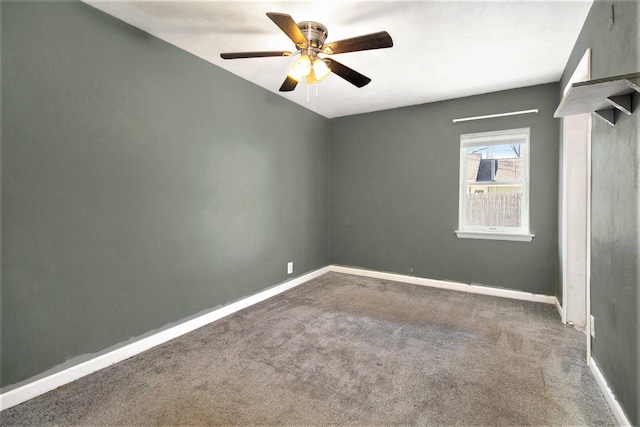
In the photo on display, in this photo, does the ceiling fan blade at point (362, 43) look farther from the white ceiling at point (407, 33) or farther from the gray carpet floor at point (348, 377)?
the gray carpet floor at point (348, 377)

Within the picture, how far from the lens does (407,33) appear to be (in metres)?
2.35

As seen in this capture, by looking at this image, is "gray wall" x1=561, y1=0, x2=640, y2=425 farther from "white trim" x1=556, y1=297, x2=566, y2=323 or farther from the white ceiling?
"white trim" x1=556, y1=297, x2=566, y2=323

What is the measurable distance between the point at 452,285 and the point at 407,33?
307 centimetres

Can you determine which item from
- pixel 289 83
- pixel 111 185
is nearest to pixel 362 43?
pixel 289 83

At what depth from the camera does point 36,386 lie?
179 centimetres

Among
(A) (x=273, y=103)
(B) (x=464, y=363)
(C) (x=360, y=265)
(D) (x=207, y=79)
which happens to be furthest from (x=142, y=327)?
(C) (x=360, y=265)

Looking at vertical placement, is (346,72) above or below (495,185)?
above

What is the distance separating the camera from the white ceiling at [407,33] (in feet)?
6.67

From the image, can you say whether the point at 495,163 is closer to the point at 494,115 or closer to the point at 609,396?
the point at 494,115

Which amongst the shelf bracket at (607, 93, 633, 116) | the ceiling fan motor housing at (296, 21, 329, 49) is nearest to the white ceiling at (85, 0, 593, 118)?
the ceiling fan motor housing at (296, 21, 329, 49)

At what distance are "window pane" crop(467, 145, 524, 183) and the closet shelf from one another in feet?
7.11

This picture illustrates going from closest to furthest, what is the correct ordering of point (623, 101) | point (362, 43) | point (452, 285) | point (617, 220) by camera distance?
point (623, 101) → point (617, 220) → point (362, 43) → point (452, 285)

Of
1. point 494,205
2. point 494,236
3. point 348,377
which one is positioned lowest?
point 348,377

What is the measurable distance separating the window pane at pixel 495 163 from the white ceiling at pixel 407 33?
0.75 meters
